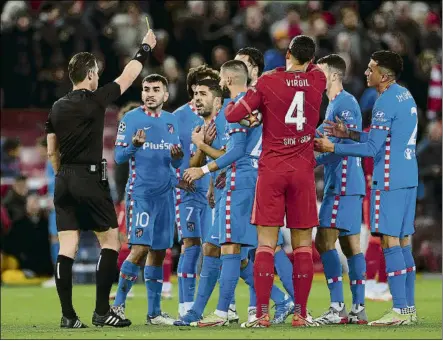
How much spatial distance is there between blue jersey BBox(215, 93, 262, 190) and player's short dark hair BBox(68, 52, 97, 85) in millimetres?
1325

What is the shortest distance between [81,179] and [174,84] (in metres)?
8.90

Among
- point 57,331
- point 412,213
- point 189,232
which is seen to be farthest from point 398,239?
point 57,331

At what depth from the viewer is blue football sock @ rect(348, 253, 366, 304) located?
1187cm

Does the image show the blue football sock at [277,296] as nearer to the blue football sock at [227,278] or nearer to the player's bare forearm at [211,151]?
the blue football sock at [227,278]

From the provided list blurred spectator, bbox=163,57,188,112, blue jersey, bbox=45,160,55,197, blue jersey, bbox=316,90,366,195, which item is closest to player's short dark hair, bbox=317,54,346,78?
blue jersey, bbox=316,90,366,195

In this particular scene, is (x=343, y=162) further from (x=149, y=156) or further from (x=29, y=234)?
(x=29, y=234)

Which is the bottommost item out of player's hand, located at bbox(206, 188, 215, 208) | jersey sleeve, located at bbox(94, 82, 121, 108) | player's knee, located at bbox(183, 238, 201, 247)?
player's knee, located at bbox(183, 238, 201, 247)

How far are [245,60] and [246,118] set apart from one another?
5.09 ft

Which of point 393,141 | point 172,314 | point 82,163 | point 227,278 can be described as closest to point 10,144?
point 172,314

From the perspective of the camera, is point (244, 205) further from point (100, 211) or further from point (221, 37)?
point (221, 37)

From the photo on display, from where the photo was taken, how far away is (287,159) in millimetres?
10703

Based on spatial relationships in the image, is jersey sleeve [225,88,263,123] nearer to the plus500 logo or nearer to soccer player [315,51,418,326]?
soccer player [315,51,418,326]

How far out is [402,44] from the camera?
21.5m

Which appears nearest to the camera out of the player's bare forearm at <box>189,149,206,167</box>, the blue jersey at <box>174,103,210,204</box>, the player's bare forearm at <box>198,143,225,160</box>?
the player's bare forearm at <box>198,143,225,160</box>
